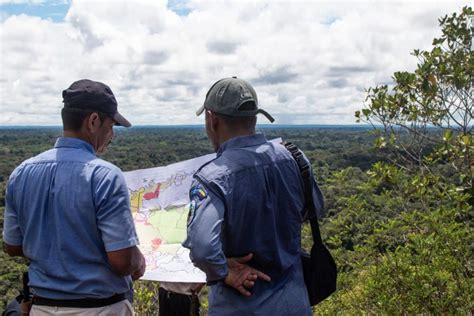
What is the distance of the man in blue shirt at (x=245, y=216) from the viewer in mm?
1758

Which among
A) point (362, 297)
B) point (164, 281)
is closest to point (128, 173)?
point (164, 281)

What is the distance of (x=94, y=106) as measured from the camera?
1982mm

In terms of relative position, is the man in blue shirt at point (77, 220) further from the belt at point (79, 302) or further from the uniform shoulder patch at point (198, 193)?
the uniform shoulder patch at point (198, 193)

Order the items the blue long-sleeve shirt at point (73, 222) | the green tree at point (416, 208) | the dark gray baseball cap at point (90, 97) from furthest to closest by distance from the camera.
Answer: the green tree at point (416, 208) → the dark gray baseball cap at point (90, 97) → the blue long-sleeve shirt at point (73, 222)

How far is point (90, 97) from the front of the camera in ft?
6.47

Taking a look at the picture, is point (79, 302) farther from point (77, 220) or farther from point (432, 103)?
point (432, 103)

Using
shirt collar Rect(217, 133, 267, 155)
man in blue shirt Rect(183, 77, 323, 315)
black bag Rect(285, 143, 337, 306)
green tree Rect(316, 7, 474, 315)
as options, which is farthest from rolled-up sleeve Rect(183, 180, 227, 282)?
green tree Rect(316, 7, 474, 315)

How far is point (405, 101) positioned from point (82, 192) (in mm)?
2825

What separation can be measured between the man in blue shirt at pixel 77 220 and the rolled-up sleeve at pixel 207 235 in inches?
11.3

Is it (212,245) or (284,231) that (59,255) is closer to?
(212,245)

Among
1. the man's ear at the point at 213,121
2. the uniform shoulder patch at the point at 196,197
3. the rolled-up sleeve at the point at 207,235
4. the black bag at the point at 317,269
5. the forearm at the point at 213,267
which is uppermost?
the man's ear at the point at 213,121

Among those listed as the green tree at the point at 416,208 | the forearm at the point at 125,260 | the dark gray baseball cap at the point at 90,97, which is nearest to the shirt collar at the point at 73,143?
the dark gray baseball cap at the point at 90,97

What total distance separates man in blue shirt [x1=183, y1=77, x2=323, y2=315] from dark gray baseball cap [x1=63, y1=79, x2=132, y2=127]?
38 cm

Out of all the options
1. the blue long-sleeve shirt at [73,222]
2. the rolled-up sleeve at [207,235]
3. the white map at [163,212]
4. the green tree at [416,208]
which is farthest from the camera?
the green tree at [416,208]
